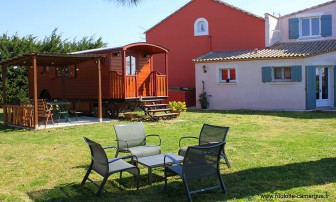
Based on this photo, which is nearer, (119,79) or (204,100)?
(119,79)

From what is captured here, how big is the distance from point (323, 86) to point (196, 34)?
8404 millimetres

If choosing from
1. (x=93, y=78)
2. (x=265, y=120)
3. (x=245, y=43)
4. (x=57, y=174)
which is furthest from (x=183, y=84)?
(x=57, y=174)

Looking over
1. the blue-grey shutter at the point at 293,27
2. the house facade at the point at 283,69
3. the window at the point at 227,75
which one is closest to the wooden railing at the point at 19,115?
the house facade at the point at 283,69

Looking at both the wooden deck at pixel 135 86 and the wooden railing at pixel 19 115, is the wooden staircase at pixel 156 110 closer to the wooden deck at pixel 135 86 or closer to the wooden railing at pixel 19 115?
the wooden deck at pixel 135 86

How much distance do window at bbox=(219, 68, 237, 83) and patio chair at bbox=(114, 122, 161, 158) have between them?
13326 millimetres

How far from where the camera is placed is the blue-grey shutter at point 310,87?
687 inches

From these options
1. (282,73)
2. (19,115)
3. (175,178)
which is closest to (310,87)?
(282,73)

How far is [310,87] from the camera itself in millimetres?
17578

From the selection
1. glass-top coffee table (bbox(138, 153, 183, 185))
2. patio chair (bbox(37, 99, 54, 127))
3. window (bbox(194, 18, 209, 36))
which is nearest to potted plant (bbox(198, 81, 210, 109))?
window (bbox(194, 18, 209, 36))

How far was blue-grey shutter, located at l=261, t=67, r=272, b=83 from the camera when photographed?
18.2 m

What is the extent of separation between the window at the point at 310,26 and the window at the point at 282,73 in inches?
142

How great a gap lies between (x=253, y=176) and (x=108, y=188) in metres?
2.31

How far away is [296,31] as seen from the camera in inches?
816

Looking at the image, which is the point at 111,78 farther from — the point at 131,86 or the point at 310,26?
the point at 310,26
